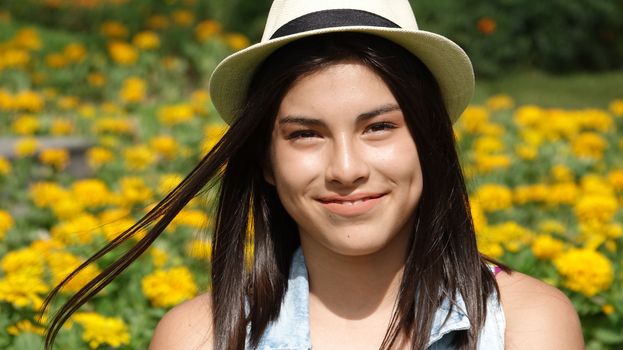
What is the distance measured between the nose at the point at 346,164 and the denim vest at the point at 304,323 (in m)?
0.34

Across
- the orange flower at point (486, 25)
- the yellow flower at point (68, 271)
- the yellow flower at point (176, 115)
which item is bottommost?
the orange flower at point (486, 25)

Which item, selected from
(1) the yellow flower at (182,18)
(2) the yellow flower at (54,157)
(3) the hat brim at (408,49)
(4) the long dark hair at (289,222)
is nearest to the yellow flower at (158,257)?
(4) the long dark hair at (289,222)

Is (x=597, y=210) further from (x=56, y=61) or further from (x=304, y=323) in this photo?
(x=56, y=61)

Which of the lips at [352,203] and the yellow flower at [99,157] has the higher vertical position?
the lips at [352,203]

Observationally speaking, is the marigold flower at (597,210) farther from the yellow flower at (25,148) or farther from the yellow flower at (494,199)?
the yellow flower at (25,148)

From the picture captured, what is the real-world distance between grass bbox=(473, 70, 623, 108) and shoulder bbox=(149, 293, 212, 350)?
656 cm

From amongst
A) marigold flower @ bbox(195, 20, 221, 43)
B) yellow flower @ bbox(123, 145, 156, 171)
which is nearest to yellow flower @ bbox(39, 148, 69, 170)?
yellow flower @ bbox(123, 145, 156, 171)

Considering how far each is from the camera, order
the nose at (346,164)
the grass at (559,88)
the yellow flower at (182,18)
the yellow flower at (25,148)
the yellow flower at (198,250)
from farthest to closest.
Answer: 1. the grass at (559,88)
2. the yellow flower at (182,18)
3. the yellow flower at (25,148)
4. the yellow flower at (198,250)
5. the nose at (346,164)

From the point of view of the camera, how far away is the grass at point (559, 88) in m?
9.02

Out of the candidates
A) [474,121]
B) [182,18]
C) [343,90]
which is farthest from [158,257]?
[182,18]

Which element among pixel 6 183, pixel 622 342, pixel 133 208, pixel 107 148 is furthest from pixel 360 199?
pixel 107 148

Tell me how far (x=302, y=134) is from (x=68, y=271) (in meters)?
1.13

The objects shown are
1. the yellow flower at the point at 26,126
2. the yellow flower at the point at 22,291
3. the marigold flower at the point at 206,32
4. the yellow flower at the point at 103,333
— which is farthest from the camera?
→ the marigold flower at the point at 206,32

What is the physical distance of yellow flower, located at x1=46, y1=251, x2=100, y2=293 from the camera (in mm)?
2953
